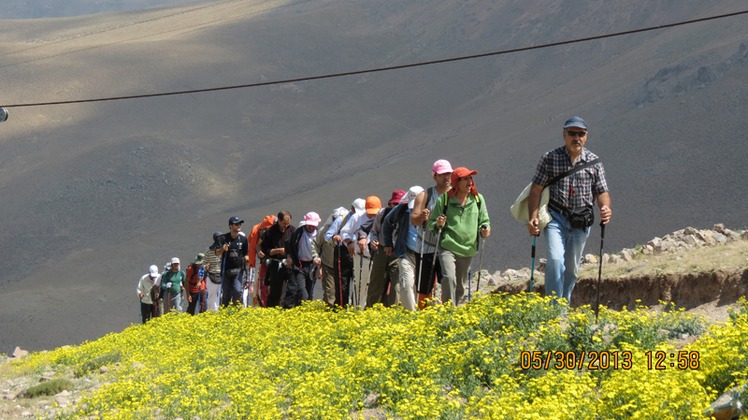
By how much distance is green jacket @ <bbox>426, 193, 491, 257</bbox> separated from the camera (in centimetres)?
1055

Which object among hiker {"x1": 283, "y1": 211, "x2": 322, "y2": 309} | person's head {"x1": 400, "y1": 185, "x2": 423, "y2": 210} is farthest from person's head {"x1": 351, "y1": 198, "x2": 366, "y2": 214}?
person's head {"x1": 400, "y1": 185, "x2": 423, "y2": 210}

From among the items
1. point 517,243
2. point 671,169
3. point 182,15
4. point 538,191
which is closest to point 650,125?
point 671,169

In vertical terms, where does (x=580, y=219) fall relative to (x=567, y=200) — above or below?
below

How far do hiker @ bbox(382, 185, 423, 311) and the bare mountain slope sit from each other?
66.1 feet

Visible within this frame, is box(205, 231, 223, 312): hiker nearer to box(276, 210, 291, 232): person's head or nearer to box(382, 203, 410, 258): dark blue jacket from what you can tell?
box(276, 210, 291, 232): person's head

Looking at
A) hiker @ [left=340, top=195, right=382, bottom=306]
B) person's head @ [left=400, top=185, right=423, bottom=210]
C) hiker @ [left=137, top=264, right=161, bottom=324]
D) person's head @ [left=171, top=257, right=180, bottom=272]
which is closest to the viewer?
person's head @ [left=400, top=185, right=423, bottom=210]

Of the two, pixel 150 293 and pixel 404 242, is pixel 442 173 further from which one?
pixel 150 293

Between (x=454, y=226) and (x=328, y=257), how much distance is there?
3.84m

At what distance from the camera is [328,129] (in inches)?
2499

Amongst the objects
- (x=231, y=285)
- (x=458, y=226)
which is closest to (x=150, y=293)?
(x=231, y=285)

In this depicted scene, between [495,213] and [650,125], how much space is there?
1043 cm

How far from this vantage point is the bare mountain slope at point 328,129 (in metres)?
38.7

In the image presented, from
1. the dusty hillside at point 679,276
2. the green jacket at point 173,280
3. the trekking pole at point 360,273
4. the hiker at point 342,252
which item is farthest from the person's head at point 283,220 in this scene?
the green jacket at point 173,280

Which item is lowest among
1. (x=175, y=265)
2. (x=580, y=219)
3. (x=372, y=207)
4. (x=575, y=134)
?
(x=580, y=219)
